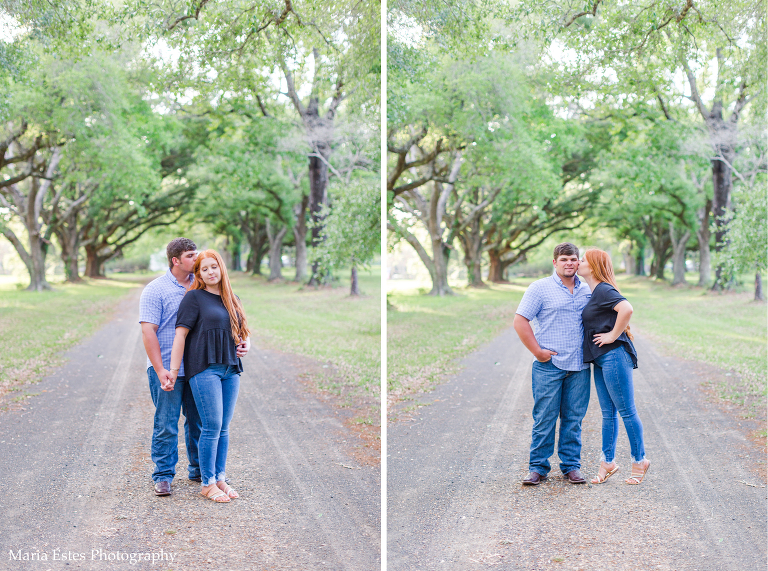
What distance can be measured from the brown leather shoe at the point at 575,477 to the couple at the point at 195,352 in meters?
1.81

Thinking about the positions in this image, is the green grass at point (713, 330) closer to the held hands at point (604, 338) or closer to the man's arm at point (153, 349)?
the held hands at point (604, 338)

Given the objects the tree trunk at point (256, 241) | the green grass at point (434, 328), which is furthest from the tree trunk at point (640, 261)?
the tree trunk at point (256, 241)

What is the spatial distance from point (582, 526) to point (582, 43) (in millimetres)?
3181

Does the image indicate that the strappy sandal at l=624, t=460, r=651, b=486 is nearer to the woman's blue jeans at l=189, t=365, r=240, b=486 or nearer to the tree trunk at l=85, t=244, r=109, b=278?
the woman's blue jeans at l=189, t=365, r=240, b=486

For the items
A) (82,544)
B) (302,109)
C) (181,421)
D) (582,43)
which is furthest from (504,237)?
(82,544)

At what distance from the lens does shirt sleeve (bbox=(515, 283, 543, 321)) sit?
3002mm

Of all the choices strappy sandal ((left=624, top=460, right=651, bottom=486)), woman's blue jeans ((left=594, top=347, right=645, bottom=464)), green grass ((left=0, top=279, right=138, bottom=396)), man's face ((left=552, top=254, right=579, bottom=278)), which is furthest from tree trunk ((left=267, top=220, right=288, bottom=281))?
strappy sandal ((left=624, top=460, right=651, bottom=486))

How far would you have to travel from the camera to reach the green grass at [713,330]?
15.0 feet

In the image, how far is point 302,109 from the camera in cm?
590

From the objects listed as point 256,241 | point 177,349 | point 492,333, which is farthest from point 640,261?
point 177,349

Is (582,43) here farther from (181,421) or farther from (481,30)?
(181,421)

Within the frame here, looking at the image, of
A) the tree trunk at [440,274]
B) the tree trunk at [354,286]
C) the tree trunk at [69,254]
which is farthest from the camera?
the tree trunk at [354,286]

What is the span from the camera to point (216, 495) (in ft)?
9.57

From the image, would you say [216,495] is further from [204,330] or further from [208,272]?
[208,272]
